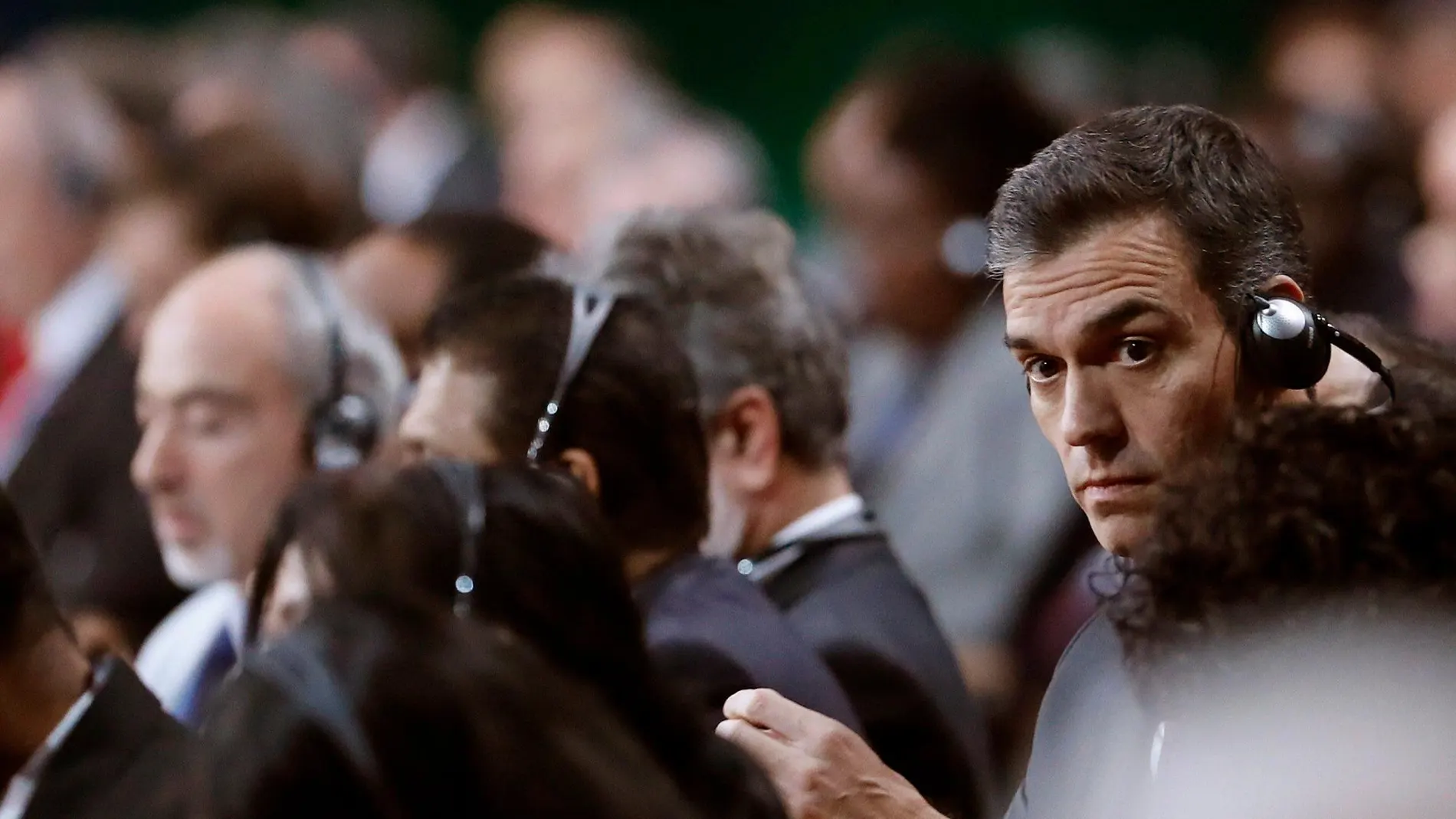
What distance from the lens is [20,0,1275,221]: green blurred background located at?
7215mm

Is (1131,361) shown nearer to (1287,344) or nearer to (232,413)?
(1287,344)

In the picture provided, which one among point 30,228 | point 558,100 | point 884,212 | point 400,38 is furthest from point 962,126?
point 400,38

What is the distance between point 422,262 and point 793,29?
4054 millimetres

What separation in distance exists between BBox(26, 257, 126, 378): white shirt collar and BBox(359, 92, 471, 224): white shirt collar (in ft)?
6.15

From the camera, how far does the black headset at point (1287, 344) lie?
1861 millimetres

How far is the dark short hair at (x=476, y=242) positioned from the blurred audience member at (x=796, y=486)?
648 mm

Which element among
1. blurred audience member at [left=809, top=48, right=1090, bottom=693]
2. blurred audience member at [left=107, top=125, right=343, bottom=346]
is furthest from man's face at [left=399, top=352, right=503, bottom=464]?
blurred audience member at [left=107, top=125, right=343, bottom=346]

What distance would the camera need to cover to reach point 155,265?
14.5 ft

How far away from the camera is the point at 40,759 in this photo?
201 cm

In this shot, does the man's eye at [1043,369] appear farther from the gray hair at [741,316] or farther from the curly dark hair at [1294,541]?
the gray hair at [741,316]

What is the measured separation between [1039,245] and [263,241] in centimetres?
254

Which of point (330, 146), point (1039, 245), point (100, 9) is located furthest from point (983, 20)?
point (1039, 245)

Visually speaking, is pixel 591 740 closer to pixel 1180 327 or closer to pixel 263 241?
pixel 1180 327

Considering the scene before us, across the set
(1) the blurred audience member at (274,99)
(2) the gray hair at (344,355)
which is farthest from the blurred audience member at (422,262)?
(1) the blurred audience member at (274,99)
